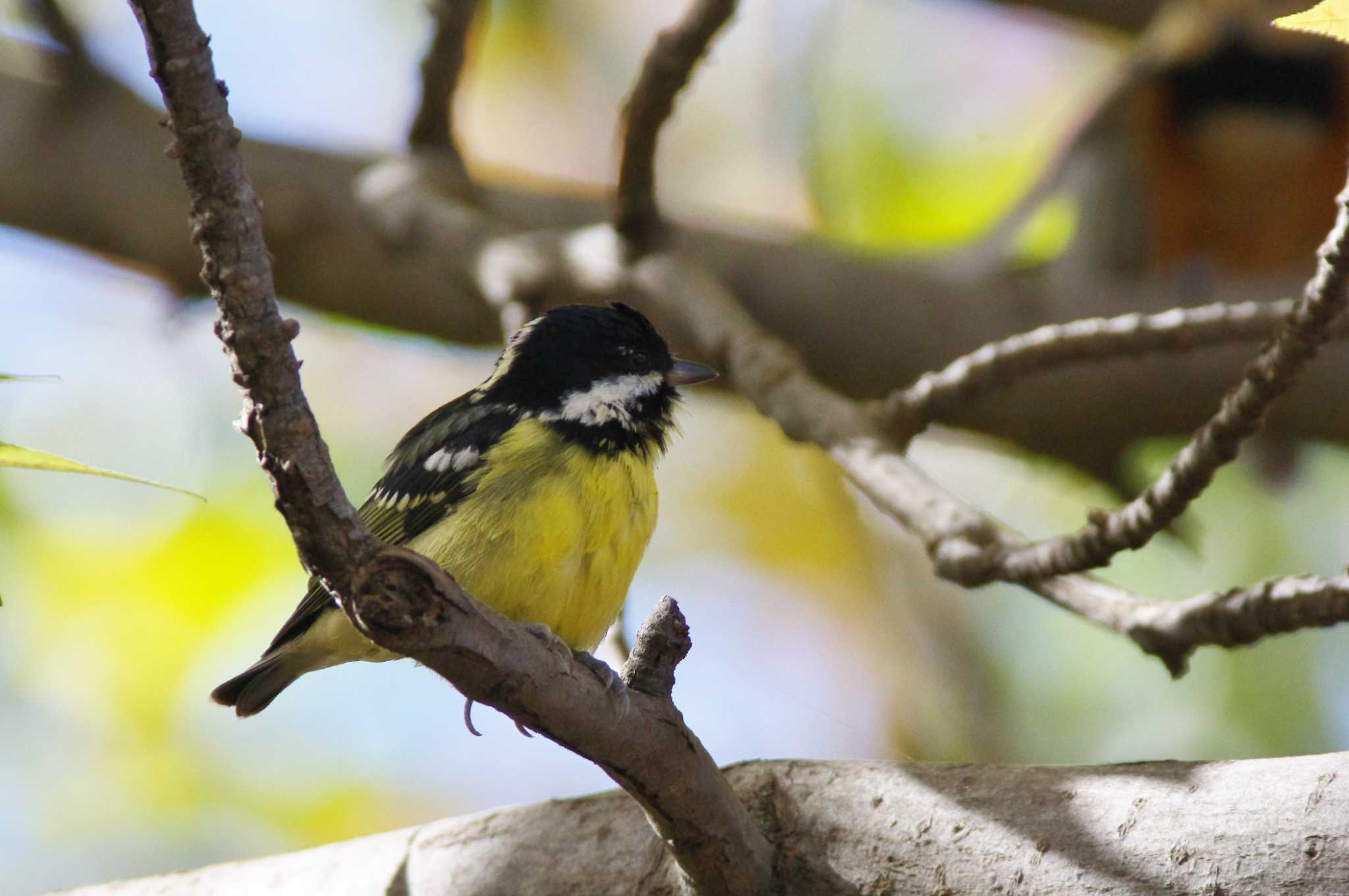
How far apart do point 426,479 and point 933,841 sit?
1.81 m

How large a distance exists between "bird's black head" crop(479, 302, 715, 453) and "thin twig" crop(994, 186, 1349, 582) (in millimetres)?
1251

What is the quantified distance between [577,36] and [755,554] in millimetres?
3775

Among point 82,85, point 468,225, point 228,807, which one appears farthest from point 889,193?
point 228,807

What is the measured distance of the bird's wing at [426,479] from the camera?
145 inches

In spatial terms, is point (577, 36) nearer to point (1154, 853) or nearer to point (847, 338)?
point (847, 338)

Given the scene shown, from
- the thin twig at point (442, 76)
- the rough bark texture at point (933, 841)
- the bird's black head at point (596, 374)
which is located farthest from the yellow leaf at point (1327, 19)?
the thin twig at point (442, 76)

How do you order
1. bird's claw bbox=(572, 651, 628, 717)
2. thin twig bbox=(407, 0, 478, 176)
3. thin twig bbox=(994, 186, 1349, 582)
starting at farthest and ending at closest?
thin twig bbox=(407, 0, 478, 176), thin twig bbox=(994, 186, 1349, 582), bird's claw bbox=(572, 651, 628, 717)

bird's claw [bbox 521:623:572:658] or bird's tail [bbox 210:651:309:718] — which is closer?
bird's claw [bbox 521:623:572:658]

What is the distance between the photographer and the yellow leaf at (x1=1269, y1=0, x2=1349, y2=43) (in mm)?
1776

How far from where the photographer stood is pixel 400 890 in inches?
122

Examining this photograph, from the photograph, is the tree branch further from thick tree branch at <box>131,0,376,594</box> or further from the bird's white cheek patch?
thick tree branch at <box>131,0,376,594</box>

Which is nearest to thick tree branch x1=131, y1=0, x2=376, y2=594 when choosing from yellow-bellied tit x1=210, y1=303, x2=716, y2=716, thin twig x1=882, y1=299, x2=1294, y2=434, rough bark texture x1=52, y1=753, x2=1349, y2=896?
rough bark texture x1=52, y1=753, x2=1349, y2=896

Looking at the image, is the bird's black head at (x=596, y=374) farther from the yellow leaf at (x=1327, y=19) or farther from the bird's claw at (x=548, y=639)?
the yellow leaf at (x=1327, y=19)

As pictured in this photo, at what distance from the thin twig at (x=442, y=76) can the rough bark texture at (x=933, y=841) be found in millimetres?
3155
